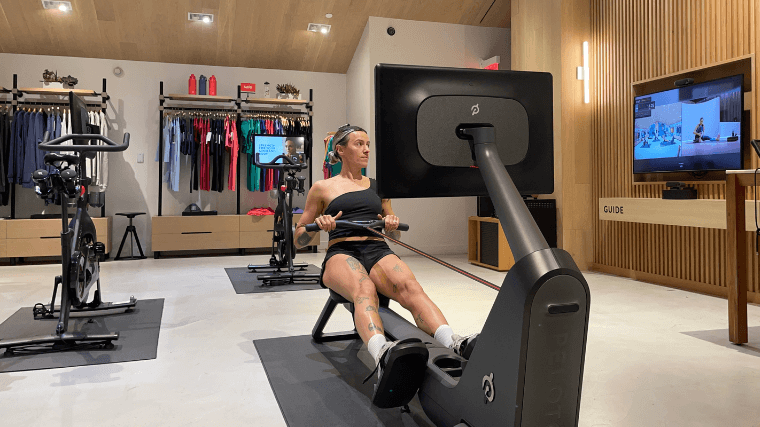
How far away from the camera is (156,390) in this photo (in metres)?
2.16

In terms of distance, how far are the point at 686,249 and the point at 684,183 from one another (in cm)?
56

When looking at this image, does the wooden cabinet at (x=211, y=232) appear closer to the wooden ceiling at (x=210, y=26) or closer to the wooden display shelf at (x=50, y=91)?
the wooden display shelf at (x=50, y=91)

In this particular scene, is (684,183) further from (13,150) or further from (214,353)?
(13,150)

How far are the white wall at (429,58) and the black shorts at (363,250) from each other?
426 cm

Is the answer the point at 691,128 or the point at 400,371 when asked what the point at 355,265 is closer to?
the point at 400,371

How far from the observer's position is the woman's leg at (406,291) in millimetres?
2068

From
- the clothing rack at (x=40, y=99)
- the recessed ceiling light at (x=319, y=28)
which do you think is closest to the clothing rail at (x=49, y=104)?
the clothing rack at (x=40, y=99)

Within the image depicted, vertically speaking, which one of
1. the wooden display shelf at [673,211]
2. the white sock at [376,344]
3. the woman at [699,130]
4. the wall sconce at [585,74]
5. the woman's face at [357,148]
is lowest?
the white sock at [376,344]

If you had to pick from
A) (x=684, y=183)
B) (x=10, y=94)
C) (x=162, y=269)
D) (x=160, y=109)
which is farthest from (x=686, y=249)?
(x=10, y=94)

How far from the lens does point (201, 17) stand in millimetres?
6449

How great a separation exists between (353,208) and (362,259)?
26 cm

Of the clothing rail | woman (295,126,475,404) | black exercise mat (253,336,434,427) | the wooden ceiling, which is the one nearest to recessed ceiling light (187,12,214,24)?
the wooden ceiling

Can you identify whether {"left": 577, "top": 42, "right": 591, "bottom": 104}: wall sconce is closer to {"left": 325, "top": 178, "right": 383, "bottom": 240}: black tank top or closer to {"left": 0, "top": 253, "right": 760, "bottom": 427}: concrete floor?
{"left": 0, "top": 253, "right": 760, "bottom": 427}: concrete floor

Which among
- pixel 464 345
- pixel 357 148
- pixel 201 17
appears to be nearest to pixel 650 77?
pixel 357 148
